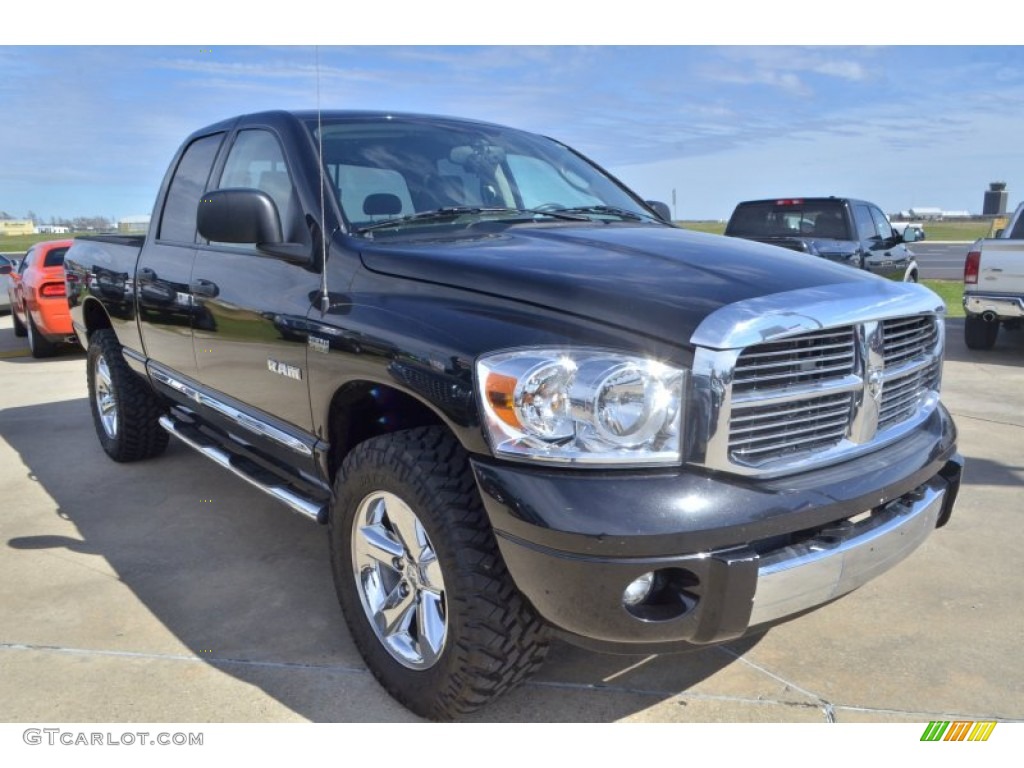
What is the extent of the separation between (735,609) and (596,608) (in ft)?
1.12

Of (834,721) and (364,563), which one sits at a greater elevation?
(364,563)

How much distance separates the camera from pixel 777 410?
215 centimetres

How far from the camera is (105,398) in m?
5.30

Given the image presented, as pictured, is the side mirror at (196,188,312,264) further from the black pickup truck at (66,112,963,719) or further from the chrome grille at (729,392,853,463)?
the chrome grille at (729,392,853,463)

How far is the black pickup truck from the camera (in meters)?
2.01

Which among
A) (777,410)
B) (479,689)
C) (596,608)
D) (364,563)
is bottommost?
(479,689)

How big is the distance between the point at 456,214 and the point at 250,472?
1.41 metres

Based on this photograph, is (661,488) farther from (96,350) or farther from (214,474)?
(96,350)

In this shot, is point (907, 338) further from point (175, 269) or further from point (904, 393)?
point (175, 269)

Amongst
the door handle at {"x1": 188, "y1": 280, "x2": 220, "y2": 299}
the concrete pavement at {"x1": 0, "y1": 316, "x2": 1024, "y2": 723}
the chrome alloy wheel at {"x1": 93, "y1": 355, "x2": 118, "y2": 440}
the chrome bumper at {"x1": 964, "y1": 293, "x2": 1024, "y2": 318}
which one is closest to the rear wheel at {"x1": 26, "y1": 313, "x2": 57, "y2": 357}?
the chrome alloy wheel at {"x1": 93, "y1": 355, "x2": 118, "y2": 440}

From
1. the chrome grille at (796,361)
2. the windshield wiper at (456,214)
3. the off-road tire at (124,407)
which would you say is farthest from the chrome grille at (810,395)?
the off-road tire at (124,407)

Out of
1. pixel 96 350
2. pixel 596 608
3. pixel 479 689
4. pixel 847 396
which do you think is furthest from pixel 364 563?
pixel 96 350

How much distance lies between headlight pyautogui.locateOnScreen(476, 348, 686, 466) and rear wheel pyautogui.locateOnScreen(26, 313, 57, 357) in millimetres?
9621

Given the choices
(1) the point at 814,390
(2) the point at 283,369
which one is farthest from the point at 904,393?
(2) the point at 283,369
